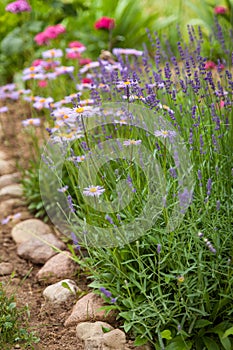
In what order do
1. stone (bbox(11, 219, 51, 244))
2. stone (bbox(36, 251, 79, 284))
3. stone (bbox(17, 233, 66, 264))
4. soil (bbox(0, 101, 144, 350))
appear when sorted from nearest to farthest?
soil (bbox(0, 101, 144, 350)) < stone (bbox(36, 251, 79, 284)) < stone (bbox(17, 233, 66, 264)) < stone (bbox(11, 219, 51, 244))

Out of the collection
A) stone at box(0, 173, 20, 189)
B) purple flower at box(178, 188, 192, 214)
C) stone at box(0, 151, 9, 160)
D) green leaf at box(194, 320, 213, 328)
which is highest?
purple flower at box(178, 188, 192, 214)

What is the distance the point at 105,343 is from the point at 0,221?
1.44 meters

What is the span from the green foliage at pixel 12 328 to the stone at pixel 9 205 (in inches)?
43.3

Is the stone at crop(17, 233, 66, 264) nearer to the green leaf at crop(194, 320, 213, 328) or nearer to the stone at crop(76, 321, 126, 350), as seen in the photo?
the stone at crop(76, 321, 126, 350)

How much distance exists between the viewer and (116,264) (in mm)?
2162

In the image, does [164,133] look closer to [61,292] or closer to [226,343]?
[226,343]

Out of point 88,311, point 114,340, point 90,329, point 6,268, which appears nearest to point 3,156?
point 6,268

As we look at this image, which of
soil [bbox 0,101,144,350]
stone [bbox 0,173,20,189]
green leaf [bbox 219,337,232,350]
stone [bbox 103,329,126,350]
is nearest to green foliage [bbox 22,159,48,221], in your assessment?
soil [bbox 0,101,144,350]

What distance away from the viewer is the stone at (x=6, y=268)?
2.62 m

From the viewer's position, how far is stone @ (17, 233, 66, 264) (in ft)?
9.04

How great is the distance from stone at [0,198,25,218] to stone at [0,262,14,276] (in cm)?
57

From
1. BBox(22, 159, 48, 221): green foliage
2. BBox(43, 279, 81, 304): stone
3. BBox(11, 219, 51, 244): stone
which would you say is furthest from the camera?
BBox(22, 159, 48, 221): green foliage

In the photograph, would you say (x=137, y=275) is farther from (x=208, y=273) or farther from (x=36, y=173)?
(x=36, y=173)

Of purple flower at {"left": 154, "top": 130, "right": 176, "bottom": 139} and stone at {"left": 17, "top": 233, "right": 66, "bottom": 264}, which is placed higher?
purple flower at {"left": 154, "top": 130, "right": 176, "bottom": 139}
